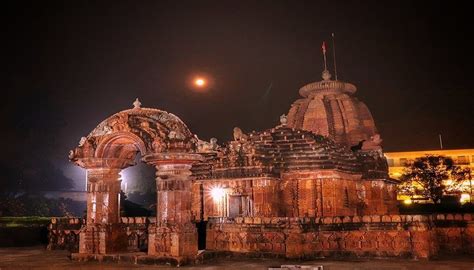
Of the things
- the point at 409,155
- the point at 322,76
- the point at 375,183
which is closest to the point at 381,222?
the point at 375,183

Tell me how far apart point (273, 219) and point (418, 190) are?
3639 cm

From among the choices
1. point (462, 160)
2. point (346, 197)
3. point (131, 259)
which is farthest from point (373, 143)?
point (462, 160)

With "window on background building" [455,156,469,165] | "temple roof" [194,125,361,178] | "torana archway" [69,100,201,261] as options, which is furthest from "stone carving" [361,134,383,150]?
"window on background building" [455,156,469,165]

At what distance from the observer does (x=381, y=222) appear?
55.0ft

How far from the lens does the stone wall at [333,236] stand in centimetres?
1641

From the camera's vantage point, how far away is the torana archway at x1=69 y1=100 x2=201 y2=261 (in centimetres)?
1573

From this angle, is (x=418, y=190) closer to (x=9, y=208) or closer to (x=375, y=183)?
(x=375, y=183)

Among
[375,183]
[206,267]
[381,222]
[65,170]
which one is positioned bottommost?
[206,267]

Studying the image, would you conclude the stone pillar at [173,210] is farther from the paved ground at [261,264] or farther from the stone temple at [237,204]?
the paved ground at [261,264]

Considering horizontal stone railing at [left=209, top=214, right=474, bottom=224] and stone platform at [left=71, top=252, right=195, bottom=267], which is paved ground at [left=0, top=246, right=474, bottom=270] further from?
horizontal stone railing at [left=209, top=214, right=474, bottom=224]

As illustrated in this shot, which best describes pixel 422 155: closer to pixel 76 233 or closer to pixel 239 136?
pixel 239 136

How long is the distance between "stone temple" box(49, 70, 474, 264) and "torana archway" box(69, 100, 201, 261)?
0.12 ft

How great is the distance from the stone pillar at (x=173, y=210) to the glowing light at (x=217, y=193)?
7155 mm

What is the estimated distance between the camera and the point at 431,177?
155 ft
